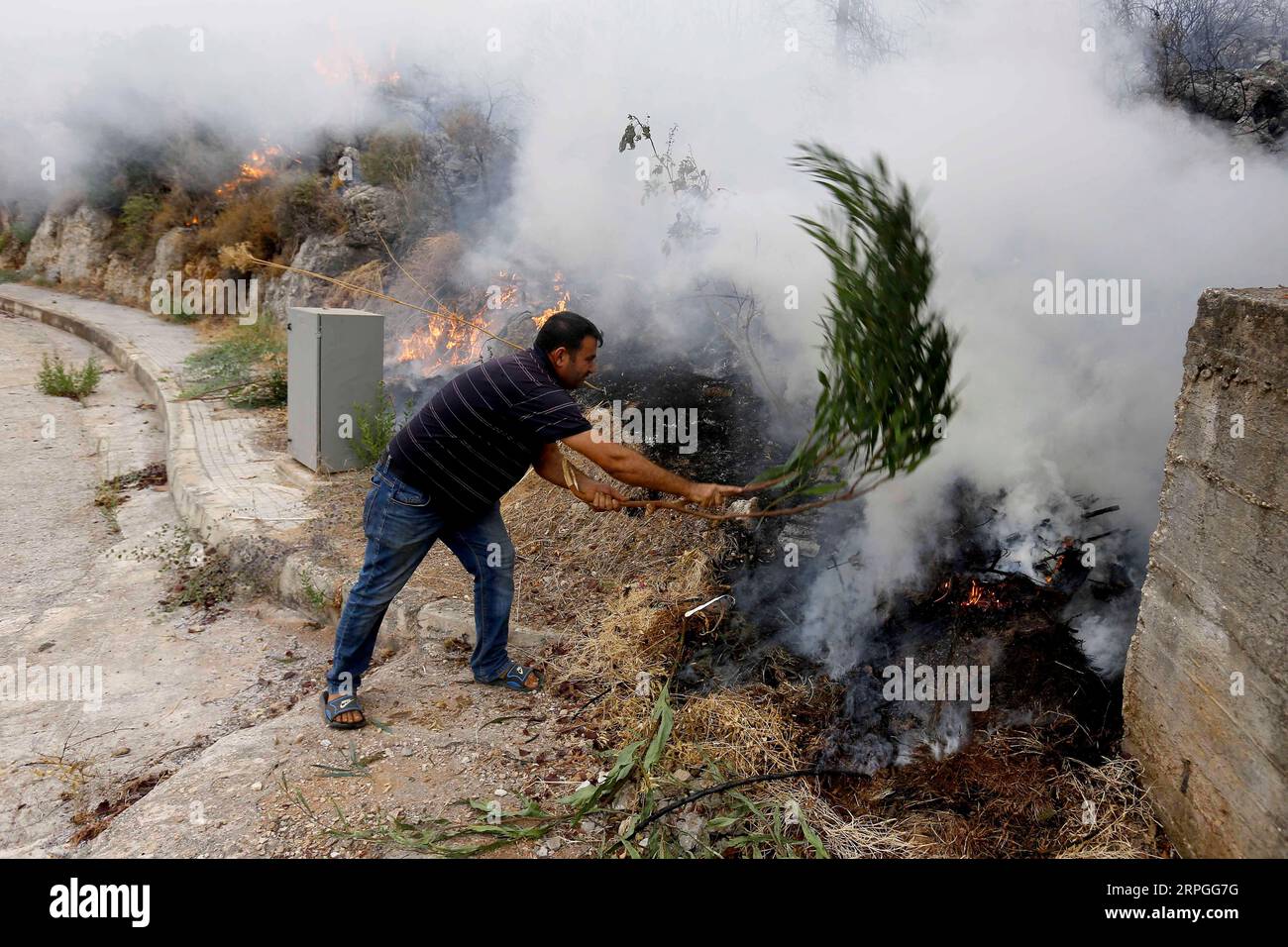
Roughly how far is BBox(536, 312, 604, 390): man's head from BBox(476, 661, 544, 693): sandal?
4.96 ft

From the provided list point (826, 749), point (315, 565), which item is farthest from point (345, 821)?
point (315, 565)

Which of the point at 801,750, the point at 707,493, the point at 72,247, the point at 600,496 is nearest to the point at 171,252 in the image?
the point at 72,247

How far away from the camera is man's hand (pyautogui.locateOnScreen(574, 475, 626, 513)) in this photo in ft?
11.8

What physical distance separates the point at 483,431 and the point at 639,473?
2.48ft

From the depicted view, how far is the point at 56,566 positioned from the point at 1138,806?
271 inches

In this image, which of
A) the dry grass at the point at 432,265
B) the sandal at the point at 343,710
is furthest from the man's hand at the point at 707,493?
the dry grass at the point at 432,265

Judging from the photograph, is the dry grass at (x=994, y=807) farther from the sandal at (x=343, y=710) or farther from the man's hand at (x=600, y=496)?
the sandal at (x=343, y=710)

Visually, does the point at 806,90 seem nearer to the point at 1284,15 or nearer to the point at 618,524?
the point at 1284,15

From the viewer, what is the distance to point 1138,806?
10.0ft

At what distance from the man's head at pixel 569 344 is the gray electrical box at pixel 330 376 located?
4.27m

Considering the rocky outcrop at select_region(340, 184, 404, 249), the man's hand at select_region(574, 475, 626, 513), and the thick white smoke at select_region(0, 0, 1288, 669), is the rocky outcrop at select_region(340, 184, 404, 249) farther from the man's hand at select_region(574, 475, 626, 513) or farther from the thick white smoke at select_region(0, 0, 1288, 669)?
the man's hand at select_region(574, 475, 626, 513)

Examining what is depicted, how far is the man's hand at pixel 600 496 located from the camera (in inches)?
142

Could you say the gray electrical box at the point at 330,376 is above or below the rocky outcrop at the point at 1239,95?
below

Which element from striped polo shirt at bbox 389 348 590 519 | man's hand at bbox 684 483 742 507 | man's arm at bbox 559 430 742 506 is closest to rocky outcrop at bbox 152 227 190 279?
striped polo shirt at bbox 389 348 590 519
